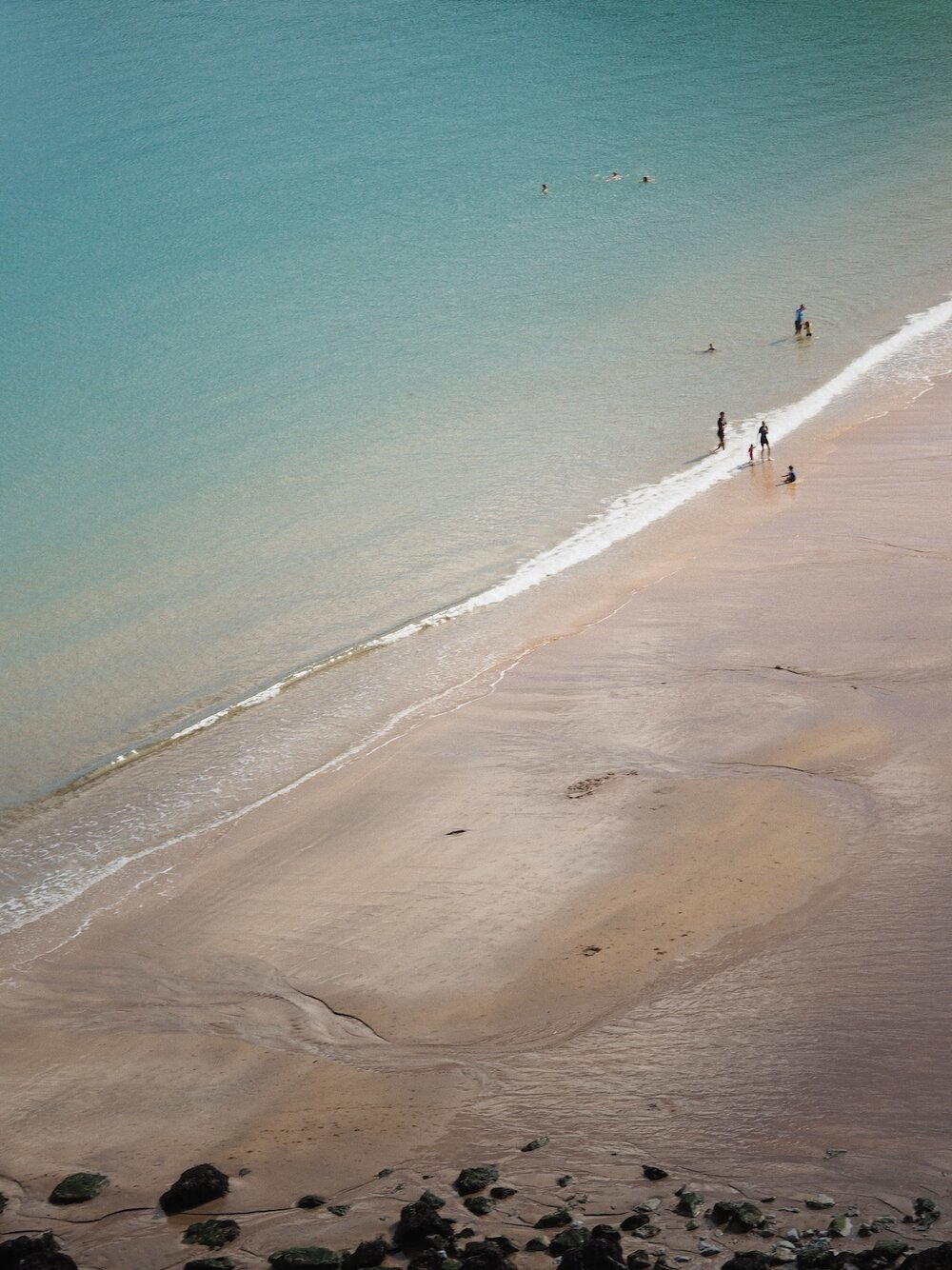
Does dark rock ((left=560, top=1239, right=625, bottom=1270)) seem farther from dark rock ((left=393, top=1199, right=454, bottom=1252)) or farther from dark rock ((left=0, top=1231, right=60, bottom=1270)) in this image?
dark rock ((left=0, top=1231, right=60, bottom=1270))

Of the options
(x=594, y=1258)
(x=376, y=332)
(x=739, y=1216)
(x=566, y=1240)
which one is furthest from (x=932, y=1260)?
(x=376, y=332)

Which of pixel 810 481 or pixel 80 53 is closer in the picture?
pixel 810 481

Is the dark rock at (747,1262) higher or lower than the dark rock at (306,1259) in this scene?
higher

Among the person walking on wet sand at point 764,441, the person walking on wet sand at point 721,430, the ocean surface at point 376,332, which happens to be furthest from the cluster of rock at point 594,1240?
the person walking on wet sand at point 721,430

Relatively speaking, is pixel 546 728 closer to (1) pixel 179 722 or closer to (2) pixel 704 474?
(1) pixel 179 722

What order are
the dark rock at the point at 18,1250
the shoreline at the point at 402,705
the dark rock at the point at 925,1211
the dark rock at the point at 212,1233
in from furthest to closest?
1. the shoreline at the point at 402,705
2. the dark rock at the point at 212,1233
3. the dark rock at the point at 18,1250
4. the dark rock at the point at 925,1211

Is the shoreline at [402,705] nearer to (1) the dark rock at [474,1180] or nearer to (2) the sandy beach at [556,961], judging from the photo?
(2) the sandy beach at [556,961]

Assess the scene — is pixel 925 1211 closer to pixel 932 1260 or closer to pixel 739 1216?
pixel 932 1260

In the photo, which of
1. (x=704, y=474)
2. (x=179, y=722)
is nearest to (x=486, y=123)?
(x=704, y=474)
